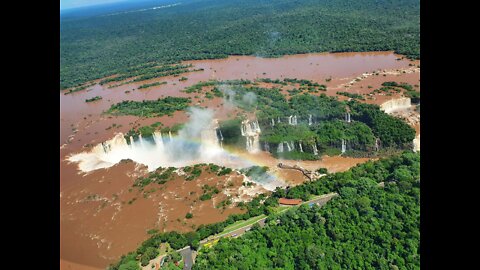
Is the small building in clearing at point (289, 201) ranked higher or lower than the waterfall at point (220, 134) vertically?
lower

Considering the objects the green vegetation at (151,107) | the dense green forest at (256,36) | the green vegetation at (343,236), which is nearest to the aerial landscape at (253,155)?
the green vegetation at (343,236)

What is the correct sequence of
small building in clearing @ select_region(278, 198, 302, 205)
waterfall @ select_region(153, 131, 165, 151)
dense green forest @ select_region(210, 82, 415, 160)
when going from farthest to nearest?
waterfall @ select_region(153, 131, 165, 151)
dense green forest @ select_region(210, 82, 415, 160)
small building in clearing @ select_region(278, 198, 302, 205)

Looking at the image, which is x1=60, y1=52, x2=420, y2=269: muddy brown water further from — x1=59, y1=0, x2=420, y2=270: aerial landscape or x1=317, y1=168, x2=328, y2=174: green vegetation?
x1=317, y1=168, x2=328, y2=174: green vegetation

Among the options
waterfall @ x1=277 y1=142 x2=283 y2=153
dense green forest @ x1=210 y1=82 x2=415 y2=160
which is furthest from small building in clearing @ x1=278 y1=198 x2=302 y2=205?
waterfall @ x1=277 y1=142 x2=283 y2=153

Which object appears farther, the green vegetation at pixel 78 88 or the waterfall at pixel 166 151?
the green vegetation at pixel 78 88

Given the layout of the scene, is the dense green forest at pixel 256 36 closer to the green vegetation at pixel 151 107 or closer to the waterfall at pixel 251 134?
the green vegetation at pixel 151 107

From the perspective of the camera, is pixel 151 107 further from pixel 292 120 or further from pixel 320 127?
pixel 320 127
